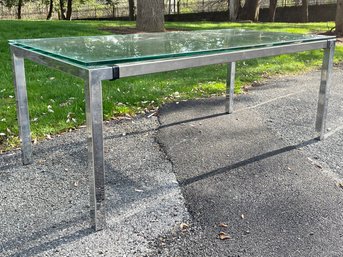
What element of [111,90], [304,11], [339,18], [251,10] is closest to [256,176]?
[111,90]

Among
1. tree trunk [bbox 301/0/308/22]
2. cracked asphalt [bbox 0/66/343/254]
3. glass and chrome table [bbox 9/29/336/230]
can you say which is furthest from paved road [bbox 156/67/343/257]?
tree trunk [bbox 301/0/308/22]

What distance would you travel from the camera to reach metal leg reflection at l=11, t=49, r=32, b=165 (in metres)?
3.10

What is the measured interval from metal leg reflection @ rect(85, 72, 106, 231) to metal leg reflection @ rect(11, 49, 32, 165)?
1.08 metres

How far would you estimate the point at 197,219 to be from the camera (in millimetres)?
2594

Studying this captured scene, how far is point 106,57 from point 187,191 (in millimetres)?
1099

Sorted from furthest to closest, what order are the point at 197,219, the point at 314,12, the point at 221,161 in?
the point at 314,12 → the point at 221,161 → the point at 197,219

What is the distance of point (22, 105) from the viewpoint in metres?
3.24

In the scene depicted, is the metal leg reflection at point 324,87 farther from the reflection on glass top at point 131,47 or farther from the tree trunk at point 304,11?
the tree trunk at point 304,11

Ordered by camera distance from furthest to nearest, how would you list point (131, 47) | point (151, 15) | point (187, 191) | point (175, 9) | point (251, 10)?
point (175, 9)
point (251, 10)
point (151, 15)
point (187, 191)
point (131, 47)

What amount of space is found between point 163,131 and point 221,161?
33.5 inches

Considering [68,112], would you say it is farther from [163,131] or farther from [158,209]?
[158,209]

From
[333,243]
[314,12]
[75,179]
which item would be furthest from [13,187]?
[314,12]

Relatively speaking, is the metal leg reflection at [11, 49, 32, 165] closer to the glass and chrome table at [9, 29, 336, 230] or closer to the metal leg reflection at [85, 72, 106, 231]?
the glass and chrome table at [9, 29, 336, 230]

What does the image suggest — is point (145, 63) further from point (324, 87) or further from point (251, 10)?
point (251, 10)
